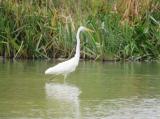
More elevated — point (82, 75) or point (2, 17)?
point (2, 17)

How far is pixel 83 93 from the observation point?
1193 cm

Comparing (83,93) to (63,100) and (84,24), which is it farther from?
(84,24)

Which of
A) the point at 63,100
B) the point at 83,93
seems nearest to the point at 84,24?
the point at 83,93

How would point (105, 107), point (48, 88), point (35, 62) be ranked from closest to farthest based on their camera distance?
point (105, 107)
point (48, 88)
point (35, 62)

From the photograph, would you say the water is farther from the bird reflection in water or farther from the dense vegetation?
the dense vegetation

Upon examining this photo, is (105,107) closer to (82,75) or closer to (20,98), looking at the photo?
(20,98)

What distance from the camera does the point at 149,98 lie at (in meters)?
11.2

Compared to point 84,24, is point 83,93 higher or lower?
lower

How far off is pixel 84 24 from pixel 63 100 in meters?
8.70

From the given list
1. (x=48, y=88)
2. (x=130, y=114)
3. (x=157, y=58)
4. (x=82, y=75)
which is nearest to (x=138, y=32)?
(x=157, y=58)

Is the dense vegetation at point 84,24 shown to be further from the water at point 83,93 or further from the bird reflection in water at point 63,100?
the bird reflection in water at point 63,100

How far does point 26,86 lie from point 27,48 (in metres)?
6.89

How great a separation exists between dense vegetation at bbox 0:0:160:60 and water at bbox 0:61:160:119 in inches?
72.5

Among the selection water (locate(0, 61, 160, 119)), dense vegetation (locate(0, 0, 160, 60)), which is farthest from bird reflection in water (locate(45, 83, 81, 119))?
dense vegetation (locate(0, 0, 160, 60))
